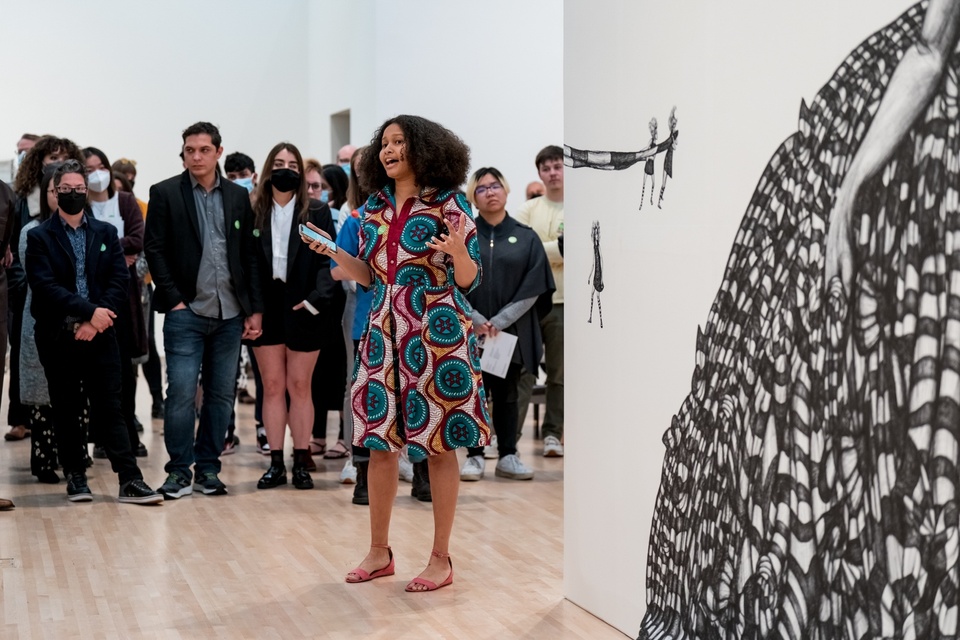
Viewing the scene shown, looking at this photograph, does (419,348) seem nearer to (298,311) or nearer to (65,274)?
(298,311)

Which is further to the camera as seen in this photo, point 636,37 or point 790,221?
point 636,37

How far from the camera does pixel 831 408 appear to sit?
8.32ft

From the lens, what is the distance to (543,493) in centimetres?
570

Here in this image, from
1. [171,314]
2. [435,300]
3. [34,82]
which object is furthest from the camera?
[34,82]

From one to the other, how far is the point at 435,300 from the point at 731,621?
1442 mm

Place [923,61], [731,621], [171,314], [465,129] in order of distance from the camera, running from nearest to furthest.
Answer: [923,61] < [731,621] < [171,314] < [465,129]

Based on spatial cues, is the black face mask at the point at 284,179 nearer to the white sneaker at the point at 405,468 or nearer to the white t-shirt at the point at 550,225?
the white sneaker at the point at 405,468

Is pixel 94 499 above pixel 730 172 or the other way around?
the other way around

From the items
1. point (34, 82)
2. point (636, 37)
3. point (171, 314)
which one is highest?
point (34, 82)

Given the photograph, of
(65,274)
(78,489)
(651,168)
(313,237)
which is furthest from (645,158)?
(78,489)

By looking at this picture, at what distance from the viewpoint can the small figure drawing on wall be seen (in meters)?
3.17

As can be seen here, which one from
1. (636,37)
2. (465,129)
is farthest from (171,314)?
(465,129)

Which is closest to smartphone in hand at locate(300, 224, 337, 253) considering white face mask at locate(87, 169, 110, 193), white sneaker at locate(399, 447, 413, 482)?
white sneaker at locate(399, 447, 413, 482)

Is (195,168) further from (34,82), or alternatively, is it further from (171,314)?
(34,82)
